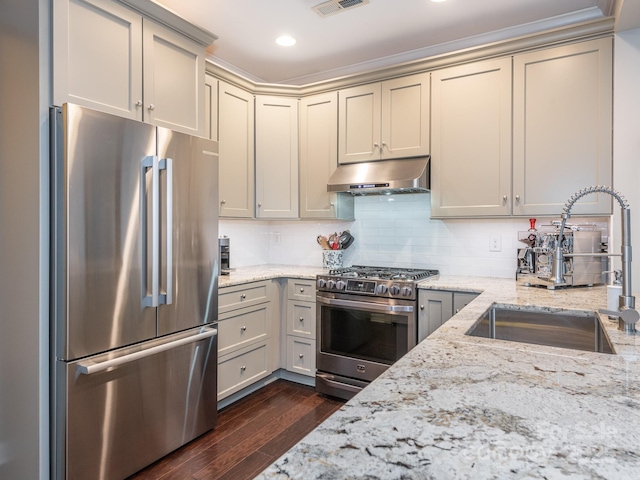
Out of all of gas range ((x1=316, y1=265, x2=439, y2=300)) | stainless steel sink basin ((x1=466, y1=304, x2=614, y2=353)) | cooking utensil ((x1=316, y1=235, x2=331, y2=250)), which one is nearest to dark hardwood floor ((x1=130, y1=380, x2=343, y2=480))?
gas range ((x1=316, y1=265, x2=439, y2=300))

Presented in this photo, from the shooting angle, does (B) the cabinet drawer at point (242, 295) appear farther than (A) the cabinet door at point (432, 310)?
Yes

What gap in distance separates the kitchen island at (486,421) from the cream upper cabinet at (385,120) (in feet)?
6.94

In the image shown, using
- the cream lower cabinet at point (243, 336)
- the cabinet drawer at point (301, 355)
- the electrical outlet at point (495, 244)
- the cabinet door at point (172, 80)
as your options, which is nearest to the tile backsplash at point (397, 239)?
the electrical outlet at point (495, 244)

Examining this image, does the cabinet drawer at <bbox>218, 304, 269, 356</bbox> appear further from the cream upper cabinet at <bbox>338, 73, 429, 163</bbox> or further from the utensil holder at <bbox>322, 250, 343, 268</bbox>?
the cream upper cabinet at <bbox>338, 73, 429, 163</bbox>

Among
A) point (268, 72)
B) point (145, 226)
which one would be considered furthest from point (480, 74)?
point (145, 226)

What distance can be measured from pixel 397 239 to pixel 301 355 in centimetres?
124

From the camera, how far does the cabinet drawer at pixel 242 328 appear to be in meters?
2.73

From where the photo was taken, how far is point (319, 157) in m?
3.40

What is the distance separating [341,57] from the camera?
3.37 m

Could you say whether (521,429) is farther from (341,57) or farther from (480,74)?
(341,57)

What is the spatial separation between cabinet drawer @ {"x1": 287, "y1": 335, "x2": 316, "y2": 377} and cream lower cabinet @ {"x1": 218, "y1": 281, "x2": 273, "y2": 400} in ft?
0.57

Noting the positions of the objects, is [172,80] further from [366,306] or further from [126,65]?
[366,306]

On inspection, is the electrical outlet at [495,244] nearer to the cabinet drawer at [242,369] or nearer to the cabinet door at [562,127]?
the cabinet door at [562,127]

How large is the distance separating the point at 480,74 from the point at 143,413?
2.92 meters
